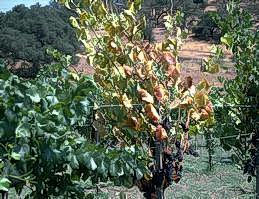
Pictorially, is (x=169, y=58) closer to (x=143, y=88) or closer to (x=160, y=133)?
(x=143, y=88)

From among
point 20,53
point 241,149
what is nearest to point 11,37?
point 20,53

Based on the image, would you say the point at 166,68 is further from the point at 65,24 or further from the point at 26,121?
the point at 65,24

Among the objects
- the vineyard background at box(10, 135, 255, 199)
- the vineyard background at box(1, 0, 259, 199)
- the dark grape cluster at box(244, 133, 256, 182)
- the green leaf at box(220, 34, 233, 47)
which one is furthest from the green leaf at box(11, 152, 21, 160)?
the vineyard background at box(10, 135, 255, 199)

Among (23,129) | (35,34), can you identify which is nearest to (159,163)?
(23,129)

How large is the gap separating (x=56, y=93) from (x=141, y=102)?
51 centimetres

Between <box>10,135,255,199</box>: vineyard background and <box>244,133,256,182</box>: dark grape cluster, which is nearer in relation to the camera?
<box>244,133,256,182</box>: dark grape cluster

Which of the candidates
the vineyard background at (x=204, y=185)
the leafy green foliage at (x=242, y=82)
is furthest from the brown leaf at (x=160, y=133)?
the vineyard background at (x=204, y=185)

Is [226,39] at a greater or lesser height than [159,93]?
greater

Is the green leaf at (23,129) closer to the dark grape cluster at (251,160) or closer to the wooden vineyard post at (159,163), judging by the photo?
the wooden vineyard post at (159,163)

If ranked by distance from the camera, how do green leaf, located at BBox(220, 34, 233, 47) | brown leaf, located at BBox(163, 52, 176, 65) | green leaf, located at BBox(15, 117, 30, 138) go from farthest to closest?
green leaf, located at BBox(220, 34, 233, 47) → brown leaf, located at BBox(163, 52, 176, 65) → green leaf, located at BBox(15, 117, 30, 138)

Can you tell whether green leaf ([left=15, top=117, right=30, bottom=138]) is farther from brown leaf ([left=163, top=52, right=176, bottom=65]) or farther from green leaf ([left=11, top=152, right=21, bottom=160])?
brown leaf ([left=163, top=52, right=176, bottom=65])

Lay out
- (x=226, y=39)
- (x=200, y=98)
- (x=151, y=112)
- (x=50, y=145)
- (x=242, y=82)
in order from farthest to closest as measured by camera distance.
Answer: (x=242, y=82), (x=226, y=39), (x=200, y=98), (x=151, y=112), (x=50, y=145)

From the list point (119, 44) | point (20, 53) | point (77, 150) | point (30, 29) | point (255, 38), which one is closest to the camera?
point (77, 150)

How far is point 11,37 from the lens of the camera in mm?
34344
